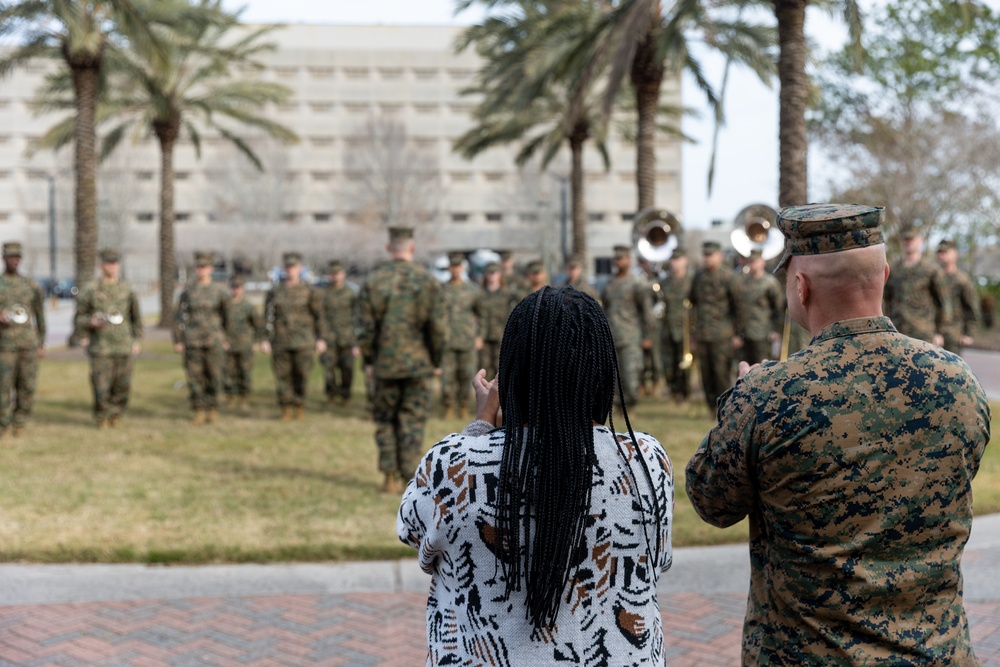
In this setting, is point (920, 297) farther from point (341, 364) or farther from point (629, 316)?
point (341, 364)

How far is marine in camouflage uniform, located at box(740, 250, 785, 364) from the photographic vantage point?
11.8m

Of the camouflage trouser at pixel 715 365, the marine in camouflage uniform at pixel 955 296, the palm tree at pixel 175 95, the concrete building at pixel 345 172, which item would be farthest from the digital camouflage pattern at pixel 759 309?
the concrete building at pixel 345 172

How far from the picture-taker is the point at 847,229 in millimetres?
2369

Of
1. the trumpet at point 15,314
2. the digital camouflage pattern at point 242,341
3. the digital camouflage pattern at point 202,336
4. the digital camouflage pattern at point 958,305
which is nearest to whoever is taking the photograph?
the trumpet at point 15,314

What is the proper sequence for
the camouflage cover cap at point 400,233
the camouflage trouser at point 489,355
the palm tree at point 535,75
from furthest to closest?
the palm tree at point 535,75 < the camouflage trouser at point 489,355 < the camouflage cover cap at point 400,233

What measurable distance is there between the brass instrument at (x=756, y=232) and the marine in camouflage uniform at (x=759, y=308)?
0.48ft

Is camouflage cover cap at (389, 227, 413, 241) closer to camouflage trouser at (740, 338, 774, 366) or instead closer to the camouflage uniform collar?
camouflage trouser at (740, 338, 774, 366)

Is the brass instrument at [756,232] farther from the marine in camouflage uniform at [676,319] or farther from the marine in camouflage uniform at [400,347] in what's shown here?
the marine in camouflage uniform at [400,347]

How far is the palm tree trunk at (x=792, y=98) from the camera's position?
39.8 ft

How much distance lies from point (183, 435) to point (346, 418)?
223 cm

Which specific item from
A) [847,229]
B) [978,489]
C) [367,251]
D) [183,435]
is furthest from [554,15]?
[367,251]

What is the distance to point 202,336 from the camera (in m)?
12.4

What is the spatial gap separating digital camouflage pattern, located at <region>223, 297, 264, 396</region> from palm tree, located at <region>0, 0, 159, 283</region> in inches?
289

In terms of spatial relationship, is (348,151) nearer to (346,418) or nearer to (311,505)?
(346,418)
